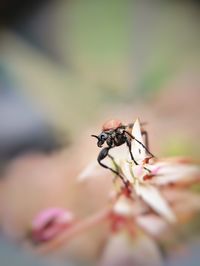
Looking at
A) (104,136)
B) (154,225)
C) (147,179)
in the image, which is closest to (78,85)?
(104,136)

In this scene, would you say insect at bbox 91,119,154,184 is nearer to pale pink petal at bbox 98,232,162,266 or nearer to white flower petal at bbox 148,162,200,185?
white flower petal at bbox 148,162,200,185

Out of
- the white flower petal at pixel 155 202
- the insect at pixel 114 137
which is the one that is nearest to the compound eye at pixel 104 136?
the insect at pixel 114 137

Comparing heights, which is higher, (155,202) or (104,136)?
(104,136)

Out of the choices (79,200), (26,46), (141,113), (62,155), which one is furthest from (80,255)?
(26,46)

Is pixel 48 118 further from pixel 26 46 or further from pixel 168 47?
pixel 168 47

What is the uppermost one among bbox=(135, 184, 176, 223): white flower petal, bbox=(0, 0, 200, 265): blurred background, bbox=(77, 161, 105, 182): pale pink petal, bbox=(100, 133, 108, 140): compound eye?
bbox=(0, 0, 200, 265): blurred background

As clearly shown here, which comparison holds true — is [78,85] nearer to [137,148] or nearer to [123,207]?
[137,148]

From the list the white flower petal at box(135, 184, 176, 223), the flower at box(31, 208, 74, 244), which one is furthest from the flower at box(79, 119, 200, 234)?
the flower at box(31, 208, 74, 244)
